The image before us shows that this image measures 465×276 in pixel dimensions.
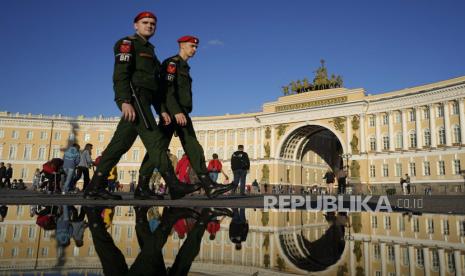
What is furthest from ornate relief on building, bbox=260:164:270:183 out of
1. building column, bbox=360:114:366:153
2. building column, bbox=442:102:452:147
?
building column, bbox=442:102:452:147

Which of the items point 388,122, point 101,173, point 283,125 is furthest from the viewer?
point 283,125

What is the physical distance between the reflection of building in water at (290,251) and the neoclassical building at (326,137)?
37139mm

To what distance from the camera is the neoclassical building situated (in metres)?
36.9

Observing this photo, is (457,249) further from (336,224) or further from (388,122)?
(388,122)

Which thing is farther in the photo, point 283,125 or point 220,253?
point 283,125

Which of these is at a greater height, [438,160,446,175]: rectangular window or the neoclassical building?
A: the neoclassical building

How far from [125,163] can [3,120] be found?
18425 mm

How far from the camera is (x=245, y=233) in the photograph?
2.90m

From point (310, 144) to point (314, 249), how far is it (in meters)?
53.5

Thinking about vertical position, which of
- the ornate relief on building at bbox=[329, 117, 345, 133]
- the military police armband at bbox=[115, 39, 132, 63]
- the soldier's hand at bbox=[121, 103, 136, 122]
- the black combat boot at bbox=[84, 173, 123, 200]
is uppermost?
the ornate relief on building at bbox=[329, 117, 345, 133]

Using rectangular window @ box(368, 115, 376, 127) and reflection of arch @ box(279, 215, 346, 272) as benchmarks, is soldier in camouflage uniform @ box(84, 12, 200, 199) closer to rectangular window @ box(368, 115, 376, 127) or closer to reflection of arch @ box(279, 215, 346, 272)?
reflection of arch @ box(279, 215, 346, 272)

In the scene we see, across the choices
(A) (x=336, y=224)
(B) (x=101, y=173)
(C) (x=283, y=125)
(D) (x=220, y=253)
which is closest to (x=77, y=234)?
(D) (x=220, y=253)

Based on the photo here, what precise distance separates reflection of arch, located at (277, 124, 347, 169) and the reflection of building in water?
4234 centimetres

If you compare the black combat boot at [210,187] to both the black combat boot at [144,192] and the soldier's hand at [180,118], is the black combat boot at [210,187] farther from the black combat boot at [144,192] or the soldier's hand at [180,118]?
the soldier's hand at [180,118]
